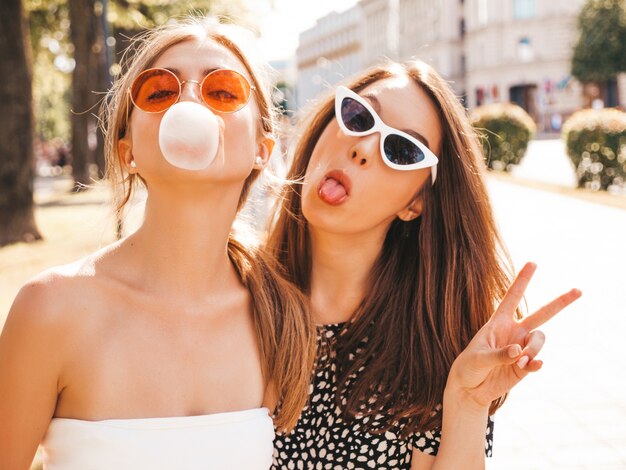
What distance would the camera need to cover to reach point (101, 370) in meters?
1.58

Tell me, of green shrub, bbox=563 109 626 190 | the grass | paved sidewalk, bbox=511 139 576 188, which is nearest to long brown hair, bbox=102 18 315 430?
the grass

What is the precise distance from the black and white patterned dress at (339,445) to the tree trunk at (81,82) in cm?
1778

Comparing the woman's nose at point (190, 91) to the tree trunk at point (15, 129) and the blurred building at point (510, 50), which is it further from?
the blurred building at point (510, 50)

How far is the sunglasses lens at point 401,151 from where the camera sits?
91.7 inches

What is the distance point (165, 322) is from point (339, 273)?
914 millimetres

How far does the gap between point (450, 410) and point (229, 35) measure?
1171mm

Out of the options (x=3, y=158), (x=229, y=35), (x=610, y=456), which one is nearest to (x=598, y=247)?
(x=610, y=456)

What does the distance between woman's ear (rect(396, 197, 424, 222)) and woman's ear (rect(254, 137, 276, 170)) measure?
0.76 m

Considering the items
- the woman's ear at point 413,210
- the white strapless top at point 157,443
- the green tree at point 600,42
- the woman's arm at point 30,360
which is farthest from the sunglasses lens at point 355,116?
the green tree at point 600,42

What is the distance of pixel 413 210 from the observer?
2.57 metres

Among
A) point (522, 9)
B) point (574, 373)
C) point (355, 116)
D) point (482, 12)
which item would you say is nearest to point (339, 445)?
point (355, 116)

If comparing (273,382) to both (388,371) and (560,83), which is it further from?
(560,83)

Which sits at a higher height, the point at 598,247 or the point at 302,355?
the point at 302,355

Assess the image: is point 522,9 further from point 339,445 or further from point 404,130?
point 339,445
